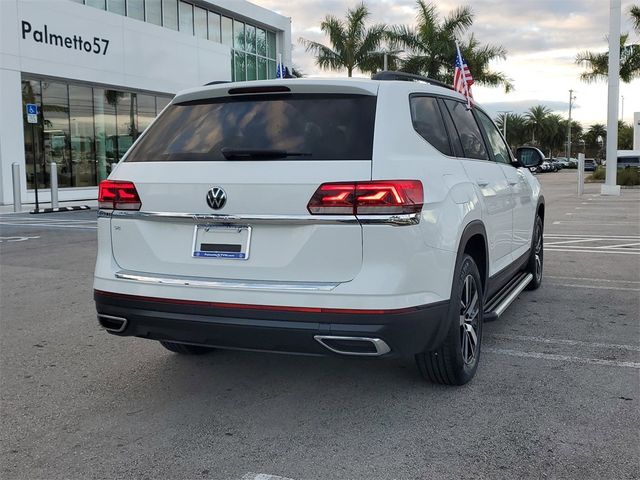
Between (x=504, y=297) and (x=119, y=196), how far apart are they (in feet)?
10.1

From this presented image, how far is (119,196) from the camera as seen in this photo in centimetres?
376

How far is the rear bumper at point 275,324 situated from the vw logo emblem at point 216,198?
51 cm

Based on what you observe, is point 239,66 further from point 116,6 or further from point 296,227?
point 296,227

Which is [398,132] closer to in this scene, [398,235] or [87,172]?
[398,235]

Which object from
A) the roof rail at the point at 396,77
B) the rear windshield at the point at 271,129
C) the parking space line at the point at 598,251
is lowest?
the parking space line at the point at 598,251

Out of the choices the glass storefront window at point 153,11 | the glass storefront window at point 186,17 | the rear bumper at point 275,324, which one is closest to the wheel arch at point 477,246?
the rear bumper at point 275,324

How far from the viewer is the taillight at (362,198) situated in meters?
3.19

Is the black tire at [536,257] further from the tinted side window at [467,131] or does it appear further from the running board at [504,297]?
the tinted side window at [467,131]

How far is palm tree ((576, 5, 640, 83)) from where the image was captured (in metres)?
31.2

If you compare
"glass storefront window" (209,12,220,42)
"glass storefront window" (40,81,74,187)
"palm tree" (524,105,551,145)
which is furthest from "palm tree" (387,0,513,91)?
"palm tree" (524,105,551,145)

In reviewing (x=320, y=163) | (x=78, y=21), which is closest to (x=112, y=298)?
(x=320, y=163)

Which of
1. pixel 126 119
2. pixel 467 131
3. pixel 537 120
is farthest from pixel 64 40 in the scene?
pixel 537 120

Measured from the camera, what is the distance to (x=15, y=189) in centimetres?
1786

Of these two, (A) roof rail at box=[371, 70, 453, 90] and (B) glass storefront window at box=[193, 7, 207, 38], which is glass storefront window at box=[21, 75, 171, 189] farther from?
(A) roof rail at box=[371, 70, 453, 90]
